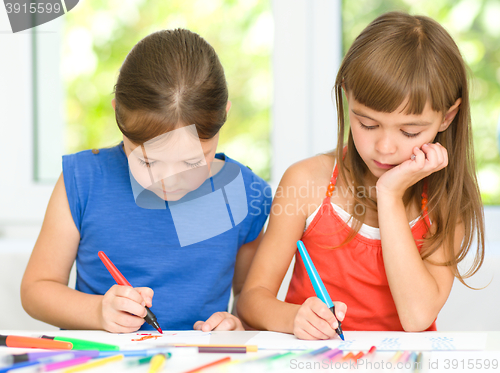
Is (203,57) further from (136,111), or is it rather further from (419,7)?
(419,7)

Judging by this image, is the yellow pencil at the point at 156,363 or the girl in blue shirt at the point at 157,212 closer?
the yellow pencil at the point at 156,363

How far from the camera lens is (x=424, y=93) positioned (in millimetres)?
570

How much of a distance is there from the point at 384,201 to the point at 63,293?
465 millimetres

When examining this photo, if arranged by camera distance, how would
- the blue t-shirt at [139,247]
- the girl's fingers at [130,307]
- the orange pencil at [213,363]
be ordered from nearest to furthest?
the orange pencil at [213,363], the girl's fingers at [130,307], the blue t-shirt at [139,247]

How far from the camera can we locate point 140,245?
0.72 meters

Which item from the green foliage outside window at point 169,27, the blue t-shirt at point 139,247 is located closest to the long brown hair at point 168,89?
the blue t-shirt at point 139,247

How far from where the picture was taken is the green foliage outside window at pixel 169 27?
1.17 m

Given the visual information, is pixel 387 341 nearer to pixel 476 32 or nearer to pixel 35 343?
pixel 35 343

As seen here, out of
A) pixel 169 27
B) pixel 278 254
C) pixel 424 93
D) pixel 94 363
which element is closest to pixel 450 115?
pixel 424 93

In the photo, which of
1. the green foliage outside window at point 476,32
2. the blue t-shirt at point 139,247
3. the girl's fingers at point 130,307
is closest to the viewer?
the girl's fingers at point 130,307

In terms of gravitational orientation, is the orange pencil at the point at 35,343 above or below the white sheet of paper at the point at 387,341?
above

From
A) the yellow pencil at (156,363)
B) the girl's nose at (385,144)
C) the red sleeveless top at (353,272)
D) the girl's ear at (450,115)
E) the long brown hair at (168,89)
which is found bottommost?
the red sleeveless top at (353,272)

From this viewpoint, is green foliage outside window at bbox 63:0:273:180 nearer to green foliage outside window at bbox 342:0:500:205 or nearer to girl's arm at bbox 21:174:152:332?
green foliage outside window at bbox 342:0:500:205

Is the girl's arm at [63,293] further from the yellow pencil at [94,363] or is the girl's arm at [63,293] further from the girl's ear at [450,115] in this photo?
the girl's ear at [450,115]
